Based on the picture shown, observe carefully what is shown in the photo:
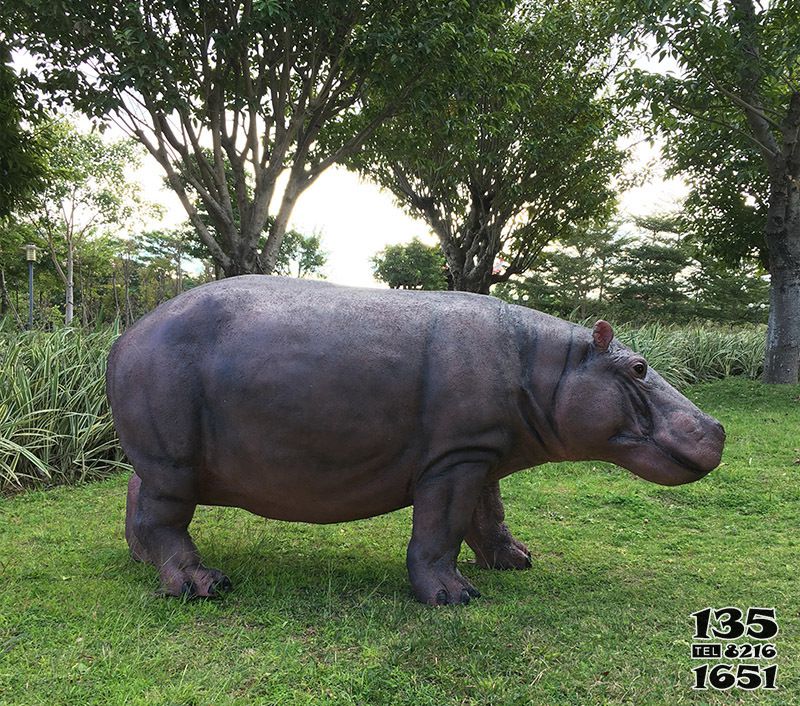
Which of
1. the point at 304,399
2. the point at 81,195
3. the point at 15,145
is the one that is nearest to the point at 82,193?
the point at 81,195

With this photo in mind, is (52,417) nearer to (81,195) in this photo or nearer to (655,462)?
(655,462)

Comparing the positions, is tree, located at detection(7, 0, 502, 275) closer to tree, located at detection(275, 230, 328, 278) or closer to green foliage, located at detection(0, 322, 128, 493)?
green foliage, located at detection(0, 322, 128, 493)

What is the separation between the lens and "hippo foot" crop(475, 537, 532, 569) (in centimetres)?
348

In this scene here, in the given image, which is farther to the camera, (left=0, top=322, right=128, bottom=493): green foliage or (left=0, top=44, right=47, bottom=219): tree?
(left=0, top=44, right=47, bottom=219): tree

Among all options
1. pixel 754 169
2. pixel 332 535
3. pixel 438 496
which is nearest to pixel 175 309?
pixel 438 496

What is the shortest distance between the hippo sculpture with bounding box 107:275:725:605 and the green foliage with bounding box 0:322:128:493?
9.27ft

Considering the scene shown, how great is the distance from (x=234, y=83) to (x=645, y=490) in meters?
7.01

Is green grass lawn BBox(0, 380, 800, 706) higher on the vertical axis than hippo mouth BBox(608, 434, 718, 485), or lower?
lower

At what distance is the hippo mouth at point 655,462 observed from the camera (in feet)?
9.09

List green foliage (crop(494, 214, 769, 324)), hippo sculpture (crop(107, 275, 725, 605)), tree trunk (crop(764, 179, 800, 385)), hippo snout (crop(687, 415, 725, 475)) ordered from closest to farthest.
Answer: hippo snout (crop(687, 415, 725, 475)) < hippo sculpture (crop(107, 275, 725, 605)) < tree trunk (crop(764, 179, 800, 385)) < green foliage (crop(494, 214, 769, 324))

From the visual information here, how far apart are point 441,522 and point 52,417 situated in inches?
162

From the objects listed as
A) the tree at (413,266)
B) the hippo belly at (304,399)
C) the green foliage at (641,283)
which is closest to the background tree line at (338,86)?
the hippo belly at (304,399)

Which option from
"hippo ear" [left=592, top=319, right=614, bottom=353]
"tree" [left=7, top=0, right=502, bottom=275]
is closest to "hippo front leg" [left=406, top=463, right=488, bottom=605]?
"hippo ear" [left=592, top=319, right=614, bottom=353]

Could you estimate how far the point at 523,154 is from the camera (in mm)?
14984
